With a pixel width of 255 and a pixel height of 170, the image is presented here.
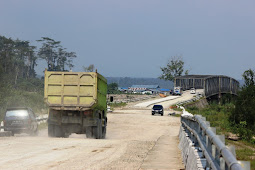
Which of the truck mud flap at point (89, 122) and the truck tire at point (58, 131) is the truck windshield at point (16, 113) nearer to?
the truck tire at point (58, 131)

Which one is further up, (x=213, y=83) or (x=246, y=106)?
(x=213, y=83)

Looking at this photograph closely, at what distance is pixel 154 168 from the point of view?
1178 cm

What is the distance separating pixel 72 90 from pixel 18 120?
169 inches

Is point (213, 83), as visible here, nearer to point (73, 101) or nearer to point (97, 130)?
point (97, 130)

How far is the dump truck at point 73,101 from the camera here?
2167cm

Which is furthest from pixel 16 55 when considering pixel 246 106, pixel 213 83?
pixel 246 106

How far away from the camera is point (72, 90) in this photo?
Result: 21.9 m

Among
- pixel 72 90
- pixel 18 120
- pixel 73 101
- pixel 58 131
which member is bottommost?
pixel 58 131

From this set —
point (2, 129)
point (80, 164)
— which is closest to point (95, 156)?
point (80, 164)

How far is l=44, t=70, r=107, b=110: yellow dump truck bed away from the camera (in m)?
21.6

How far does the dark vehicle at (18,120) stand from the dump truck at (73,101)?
7.16ft

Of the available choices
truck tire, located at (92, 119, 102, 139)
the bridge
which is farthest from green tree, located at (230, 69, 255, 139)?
the bridge

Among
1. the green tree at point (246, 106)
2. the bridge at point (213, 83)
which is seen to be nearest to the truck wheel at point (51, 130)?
the green tree at point (246, 106)

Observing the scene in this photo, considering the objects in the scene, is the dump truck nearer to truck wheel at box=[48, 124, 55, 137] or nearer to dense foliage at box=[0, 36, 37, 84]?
truck wheel at box=[48, 124, 55, 137]
